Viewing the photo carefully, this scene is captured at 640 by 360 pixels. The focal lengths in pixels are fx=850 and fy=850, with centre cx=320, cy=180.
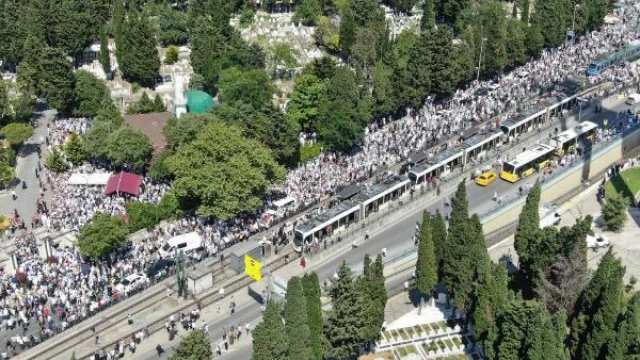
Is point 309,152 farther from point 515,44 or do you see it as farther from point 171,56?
point 515,44

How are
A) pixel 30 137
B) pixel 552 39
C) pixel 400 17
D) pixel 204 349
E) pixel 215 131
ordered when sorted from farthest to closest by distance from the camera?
pixel 400 17
pixel 552 39
pixel 30 137
pixel 215 131
pixel 204 349

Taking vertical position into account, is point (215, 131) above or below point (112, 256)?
above

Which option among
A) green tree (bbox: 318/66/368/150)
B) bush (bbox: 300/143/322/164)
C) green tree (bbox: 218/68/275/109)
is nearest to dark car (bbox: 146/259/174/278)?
bush (bbox: 300/143/322/164)

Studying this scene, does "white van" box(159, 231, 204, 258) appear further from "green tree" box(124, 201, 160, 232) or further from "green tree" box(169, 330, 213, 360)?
"green tree" box(169, 330, 213, 360)

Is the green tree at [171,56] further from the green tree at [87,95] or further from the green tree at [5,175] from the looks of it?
the green tree at [5,175]

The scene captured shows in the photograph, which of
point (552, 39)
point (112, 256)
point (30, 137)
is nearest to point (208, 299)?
point (112, 256)

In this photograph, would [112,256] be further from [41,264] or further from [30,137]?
[30,137]
